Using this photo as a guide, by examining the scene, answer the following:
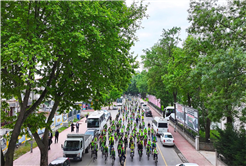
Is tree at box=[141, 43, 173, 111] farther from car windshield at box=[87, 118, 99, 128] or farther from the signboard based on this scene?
car windshield at box=[87, 118, 99, 128]

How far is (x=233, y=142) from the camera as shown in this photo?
40.0 feet

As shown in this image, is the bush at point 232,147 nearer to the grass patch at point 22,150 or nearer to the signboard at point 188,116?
the signboard at point 188,116

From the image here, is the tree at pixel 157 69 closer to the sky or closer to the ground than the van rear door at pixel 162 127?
closer to the sky

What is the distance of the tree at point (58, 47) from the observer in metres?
8.11

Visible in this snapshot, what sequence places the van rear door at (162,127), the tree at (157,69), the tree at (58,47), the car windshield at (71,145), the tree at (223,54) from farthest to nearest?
the tree at (157,69), the van rear door at (162,127), the car windshield at (71,145), the tree at (223,54), the tree at (58,47)

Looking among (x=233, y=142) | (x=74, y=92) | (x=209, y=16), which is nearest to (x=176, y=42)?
(x=209, y=16)

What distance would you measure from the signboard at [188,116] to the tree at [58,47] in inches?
453

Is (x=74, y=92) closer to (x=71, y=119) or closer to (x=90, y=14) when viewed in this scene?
(x=90, y=14)

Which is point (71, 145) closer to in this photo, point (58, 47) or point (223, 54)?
point (58, 47)

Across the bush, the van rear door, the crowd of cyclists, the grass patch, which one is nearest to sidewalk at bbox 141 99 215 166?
the bush

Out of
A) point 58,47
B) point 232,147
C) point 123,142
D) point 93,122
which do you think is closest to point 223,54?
point 232,147

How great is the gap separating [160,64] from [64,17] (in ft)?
94.3

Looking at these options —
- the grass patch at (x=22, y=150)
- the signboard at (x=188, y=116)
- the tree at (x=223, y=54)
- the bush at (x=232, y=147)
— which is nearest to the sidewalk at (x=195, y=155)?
the signboard at (x=188, y=116)

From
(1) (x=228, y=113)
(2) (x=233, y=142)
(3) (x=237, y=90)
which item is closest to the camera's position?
(3) (x=237, y=90)
